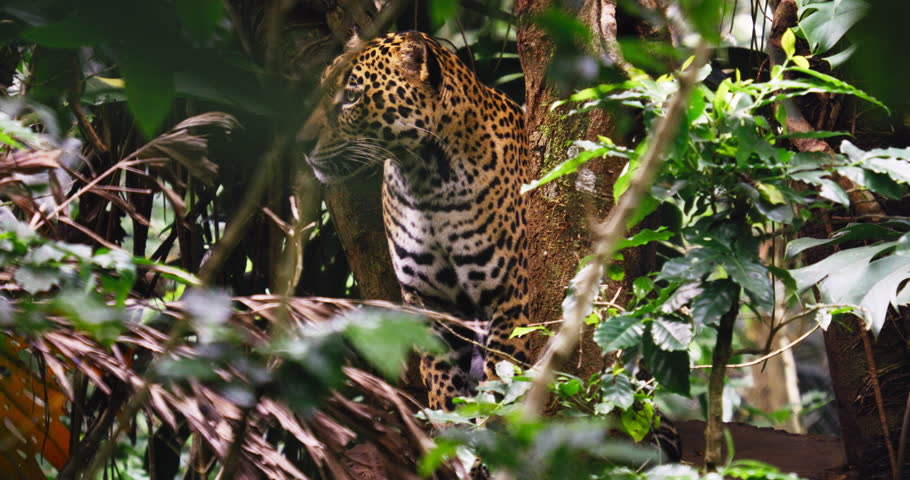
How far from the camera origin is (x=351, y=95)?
10.8 ft

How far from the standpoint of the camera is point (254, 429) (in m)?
1.84

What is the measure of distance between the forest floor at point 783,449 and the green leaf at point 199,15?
8.42 ft

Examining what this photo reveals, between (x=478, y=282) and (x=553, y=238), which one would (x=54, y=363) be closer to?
(x=553, y=238)

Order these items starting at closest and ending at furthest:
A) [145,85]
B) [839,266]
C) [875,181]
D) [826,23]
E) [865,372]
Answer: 1. [145,85]
2. [875,181]
3. [839,266]
4. [826,23]
5. [865,372]

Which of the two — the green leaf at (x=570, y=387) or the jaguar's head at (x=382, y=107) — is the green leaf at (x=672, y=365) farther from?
the jaguar's head at (x=382, y=107)

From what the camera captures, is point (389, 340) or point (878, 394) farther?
point (878, 394)

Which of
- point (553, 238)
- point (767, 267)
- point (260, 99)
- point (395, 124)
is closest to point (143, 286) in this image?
point (395, 124)

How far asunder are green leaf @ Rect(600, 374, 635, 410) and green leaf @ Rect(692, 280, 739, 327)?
13.1 inches

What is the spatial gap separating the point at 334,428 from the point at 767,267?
0.93 m

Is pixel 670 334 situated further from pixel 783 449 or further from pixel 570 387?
pixel 783 449

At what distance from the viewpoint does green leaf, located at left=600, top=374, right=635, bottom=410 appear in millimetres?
1668

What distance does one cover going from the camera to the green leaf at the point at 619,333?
1488 mm

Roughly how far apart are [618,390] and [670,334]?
25 centimetres

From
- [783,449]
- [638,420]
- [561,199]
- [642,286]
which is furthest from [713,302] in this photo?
[783,449]
